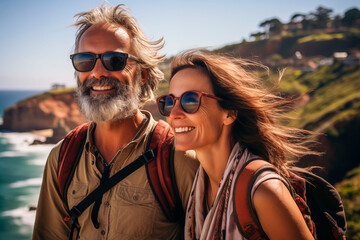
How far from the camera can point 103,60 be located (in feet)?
9.48

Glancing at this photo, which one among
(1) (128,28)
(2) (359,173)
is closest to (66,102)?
(2) (359,173)

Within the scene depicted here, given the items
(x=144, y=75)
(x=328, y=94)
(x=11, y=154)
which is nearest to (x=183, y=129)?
(x=144, y=75)

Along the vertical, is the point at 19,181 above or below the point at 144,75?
below

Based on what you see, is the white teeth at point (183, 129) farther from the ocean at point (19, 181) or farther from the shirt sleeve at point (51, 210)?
the ocean at point (19, 181)

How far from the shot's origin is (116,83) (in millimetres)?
2992

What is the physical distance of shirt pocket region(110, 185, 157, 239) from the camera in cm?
262

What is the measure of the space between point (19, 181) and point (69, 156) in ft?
114

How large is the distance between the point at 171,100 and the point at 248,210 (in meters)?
1.14

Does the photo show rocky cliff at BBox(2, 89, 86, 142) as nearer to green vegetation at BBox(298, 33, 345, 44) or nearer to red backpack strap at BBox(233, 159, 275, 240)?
green vegetation at BBox(298, 33, 345, 44)

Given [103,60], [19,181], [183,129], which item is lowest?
[19,181]

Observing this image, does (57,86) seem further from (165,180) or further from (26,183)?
(165,180)

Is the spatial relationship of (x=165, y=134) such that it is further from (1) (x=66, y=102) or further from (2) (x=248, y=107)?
(1) (x=66, y=102)

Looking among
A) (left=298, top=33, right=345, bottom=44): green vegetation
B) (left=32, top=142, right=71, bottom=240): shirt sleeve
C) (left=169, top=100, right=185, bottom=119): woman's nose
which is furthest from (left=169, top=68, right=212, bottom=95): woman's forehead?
(left=298, top=33, right=345, bottom=44): green vegetation

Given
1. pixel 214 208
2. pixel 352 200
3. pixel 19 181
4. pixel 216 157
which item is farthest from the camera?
pixel 19 181
